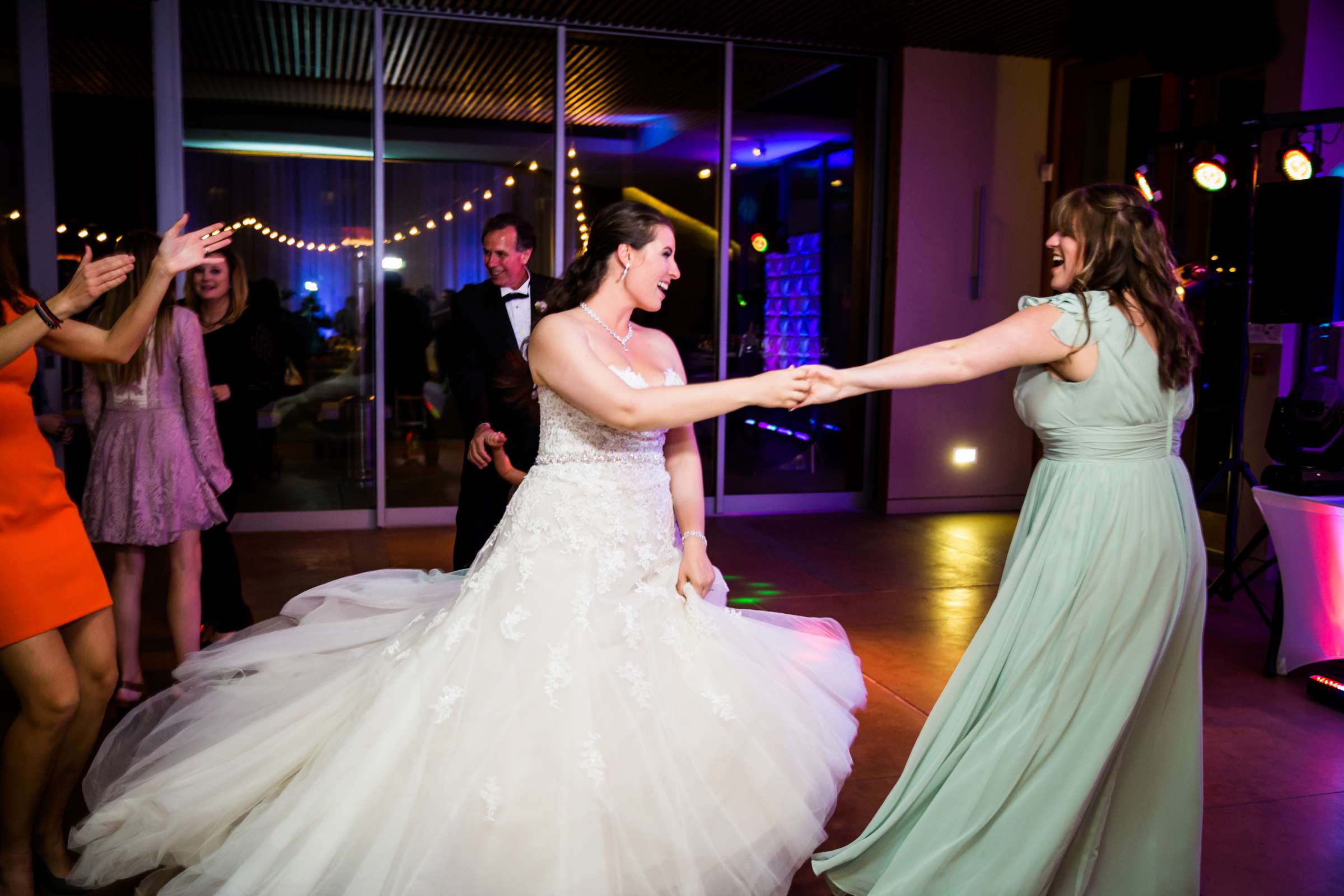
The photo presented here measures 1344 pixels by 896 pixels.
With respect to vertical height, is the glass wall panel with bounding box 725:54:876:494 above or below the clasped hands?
above

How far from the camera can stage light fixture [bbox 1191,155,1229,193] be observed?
5.73m

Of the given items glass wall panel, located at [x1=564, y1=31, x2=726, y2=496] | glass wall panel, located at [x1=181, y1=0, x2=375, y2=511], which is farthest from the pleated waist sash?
glass wall panel, located at [x1=181, y1=0, x2=375, y2=511]

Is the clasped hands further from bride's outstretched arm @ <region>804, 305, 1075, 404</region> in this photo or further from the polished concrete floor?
the polished concrete floor

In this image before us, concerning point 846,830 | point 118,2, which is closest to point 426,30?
point 118,2

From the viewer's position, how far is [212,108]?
685 cm

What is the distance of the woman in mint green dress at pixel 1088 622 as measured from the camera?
7.52ft

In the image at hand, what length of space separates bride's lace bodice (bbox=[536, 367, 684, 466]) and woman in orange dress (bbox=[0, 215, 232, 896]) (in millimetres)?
963

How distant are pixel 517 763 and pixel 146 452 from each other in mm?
2198

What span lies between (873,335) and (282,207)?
4.38 m

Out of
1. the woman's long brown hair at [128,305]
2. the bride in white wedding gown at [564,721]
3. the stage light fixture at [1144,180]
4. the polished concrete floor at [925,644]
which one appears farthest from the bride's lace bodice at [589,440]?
the stage light fixture at [1144,180]

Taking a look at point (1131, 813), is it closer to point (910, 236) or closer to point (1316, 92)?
point (1316, 92)

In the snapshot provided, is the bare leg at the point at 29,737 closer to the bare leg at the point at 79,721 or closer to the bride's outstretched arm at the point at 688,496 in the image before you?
the bare leg at the point at 79,721

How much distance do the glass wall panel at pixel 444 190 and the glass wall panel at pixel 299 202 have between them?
0.20 metres

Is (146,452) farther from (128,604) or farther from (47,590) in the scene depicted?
(47,590)
